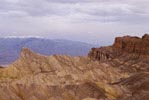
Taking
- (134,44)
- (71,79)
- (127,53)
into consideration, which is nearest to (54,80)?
(71,79)

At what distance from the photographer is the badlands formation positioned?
74.8 meters

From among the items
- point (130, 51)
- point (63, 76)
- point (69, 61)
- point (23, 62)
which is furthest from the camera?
point (130, 51)

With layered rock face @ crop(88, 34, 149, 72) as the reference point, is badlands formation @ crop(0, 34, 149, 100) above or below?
above

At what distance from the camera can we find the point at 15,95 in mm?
72500

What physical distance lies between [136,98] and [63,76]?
880 inches

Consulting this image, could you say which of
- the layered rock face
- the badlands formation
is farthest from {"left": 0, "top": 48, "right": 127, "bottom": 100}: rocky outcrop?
the layered rock face

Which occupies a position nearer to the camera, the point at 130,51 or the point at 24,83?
the point at 24,83

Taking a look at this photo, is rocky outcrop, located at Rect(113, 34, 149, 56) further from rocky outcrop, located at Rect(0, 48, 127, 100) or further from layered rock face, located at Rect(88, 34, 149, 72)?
rocky outcrop, located at Rect(0, 48, 127, 100)

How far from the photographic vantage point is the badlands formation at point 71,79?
74750 millimetres

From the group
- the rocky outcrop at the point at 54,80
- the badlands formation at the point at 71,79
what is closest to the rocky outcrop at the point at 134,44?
the badlands formation at the point at 71,79

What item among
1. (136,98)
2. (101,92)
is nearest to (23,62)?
(101,92)

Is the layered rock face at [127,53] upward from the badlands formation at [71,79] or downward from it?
downward

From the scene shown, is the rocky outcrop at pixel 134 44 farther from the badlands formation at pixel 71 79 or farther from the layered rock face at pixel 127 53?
the badlands formation at pixel 71 79

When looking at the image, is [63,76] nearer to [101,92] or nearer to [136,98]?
[101,92]
